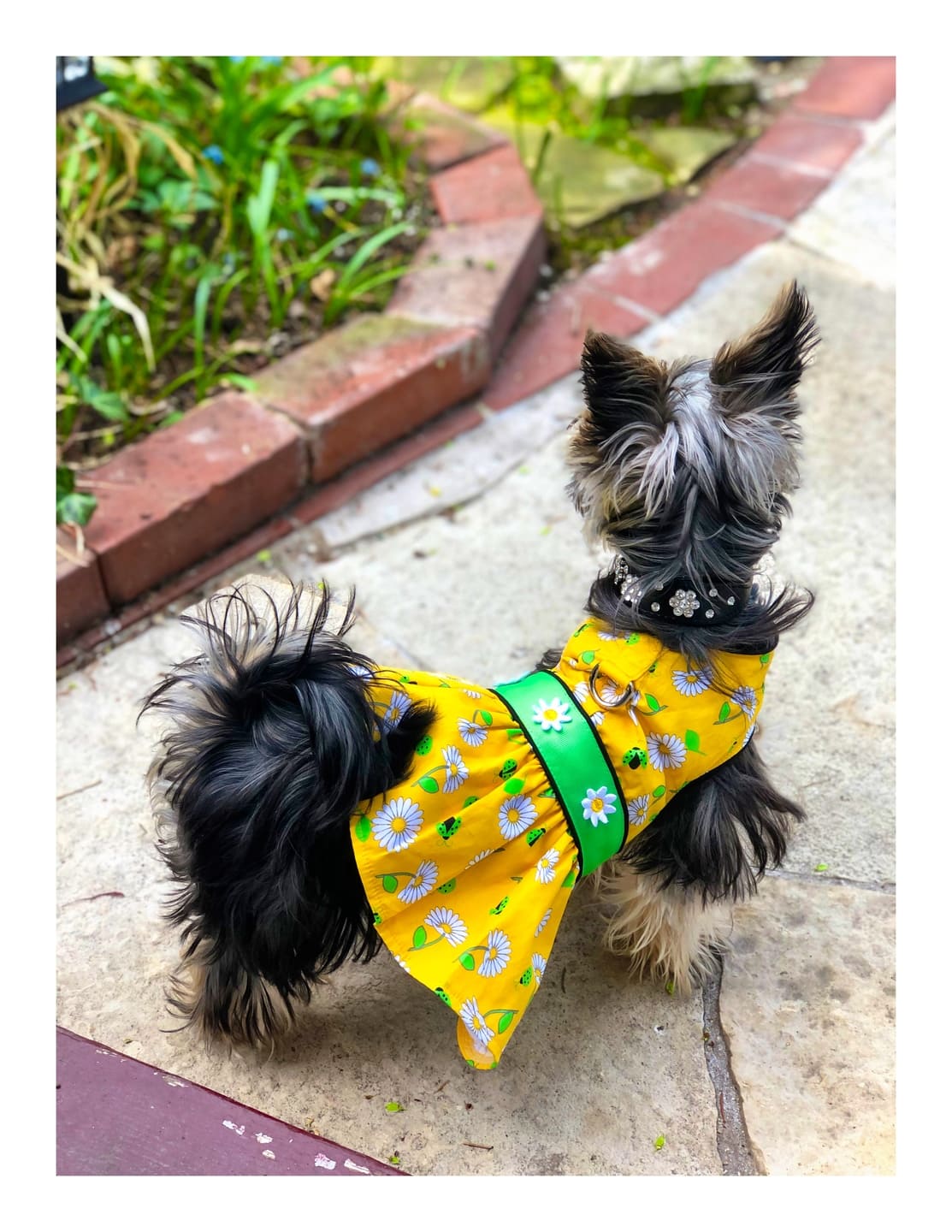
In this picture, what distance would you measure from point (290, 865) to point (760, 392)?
48.5 inches

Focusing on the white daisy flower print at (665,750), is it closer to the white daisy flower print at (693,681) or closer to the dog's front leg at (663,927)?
the white daisy flower print at (693,681)

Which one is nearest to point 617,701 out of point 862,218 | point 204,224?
point 204,224

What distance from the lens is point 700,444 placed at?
199cm

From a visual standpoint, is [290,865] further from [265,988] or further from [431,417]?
[431,417]

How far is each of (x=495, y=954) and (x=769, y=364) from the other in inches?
48.1

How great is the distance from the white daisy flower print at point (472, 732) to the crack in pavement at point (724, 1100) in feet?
2.93

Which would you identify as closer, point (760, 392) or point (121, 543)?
point (760, 392)

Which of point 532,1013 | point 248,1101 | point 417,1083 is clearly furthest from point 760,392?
point 248,1101

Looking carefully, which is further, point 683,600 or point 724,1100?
point 724,1100

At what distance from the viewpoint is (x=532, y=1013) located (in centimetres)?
240

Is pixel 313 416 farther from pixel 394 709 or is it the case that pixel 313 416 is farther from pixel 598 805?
pixel 598 805

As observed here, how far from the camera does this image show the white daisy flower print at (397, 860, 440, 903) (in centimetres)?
200

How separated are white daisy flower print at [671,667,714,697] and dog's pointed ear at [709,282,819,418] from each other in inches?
19.3

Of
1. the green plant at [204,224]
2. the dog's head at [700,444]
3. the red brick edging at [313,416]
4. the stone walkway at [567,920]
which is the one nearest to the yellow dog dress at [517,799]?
the dog's head at [700,444]
